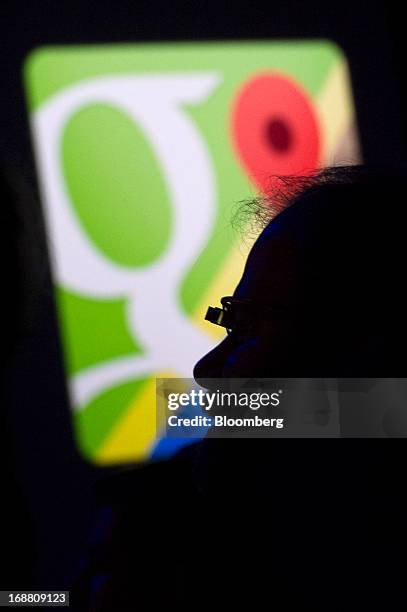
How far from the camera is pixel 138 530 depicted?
0.71 metres

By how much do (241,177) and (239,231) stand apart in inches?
16.3

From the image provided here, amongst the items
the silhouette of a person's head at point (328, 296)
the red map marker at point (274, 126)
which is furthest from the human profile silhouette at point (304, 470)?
the red map marker at point (274, 126)

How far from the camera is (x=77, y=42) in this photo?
1390mm

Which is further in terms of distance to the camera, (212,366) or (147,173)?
(147,173)

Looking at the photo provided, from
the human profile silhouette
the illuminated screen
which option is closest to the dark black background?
the illuminated screen

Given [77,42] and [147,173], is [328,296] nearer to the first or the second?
[147,173]

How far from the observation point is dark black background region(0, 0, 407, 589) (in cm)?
129

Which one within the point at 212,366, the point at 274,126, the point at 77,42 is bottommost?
the point at 212,366

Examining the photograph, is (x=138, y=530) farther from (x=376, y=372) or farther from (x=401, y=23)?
(x=401, y=23)

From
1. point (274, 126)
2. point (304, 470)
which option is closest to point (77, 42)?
point (274, 126)

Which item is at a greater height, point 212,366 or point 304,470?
point 212,366

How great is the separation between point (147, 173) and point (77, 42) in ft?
1.25

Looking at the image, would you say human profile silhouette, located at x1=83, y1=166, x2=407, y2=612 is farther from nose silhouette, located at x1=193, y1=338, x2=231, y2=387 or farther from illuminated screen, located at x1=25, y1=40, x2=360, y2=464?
illuminated screen, located at x1=25, y1=40, x2=360, y2=464

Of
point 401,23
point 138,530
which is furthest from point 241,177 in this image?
point 138,530
